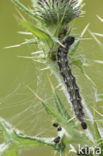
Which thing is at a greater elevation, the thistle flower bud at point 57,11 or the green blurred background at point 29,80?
the thistle flower bud at point 57,11

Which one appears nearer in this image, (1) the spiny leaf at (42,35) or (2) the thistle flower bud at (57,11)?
(1) the spiny leaf at (42,35)

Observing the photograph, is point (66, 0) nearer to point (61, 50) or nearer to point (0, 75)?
point (61, 50)

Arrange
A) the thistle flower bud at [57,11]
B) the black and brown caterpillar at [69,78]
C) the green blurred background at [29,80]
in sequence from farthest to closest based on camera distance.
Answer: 1. the green blurred background at [29,80]
2. the thistle flower bud at [57,11]
3. the black and brown caterpillar at [69,78]

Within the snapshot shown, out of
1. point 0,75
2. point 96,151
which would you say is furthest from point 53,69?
point 0,75

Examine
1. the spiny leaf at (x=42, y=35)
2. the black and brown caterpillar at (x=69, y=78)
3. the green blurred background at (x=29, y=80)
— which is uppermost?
the spiny leaf at (x=42, y=35)

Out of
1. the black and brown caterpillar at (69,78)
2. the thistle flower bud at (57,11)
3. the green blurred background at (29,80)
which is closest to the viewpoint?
the black and brown caterpillar at (69,78)
